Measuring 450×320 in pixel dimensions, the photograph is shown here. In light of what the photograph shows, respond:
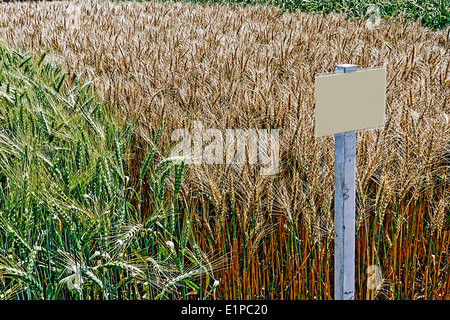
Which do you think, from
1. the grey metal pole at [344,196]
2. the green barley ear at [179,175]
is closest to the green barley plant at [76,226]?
the green barley ear at [179,175]

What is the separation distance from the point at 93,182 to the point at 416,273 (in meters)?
1.00

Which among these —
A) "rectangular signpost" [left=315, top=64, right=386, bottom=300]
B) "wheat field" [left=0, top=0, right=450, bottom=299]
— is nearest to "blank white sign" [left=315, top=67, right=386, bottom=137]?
"rectangular signpost" [left=315, top=64, right=386, bottom=300]

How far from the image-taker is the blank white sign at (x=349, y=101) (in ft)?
3.80

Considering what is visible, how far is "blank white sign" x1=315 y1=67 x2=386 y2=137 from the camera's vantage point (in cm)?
116

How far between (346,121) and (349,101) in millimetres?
44

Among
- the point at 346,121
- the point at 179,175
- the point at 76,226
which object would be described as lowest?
the point at 76,226

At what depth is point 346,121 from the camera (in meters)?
1.20

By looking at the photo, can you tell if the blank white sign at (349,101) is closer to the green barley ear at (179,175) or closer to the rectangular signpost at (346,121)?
the rectangular signpost at (346,121)

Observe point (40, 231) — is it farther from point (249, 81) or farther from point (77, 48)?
point (77, 48)

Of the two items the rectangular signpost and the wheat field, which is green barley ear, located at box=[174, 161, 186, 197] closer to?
the wheat field

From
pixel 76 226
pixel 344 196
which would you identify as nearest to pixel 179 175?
pixel 76 226

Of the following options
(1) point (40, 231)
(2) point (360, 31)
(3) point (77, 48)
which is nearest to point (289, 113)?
(1) point (40, 231)

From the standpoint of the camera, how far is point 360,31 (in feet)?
12.4

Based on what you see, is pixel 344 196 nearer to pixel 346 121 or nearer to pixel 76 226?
pixel 346 121
